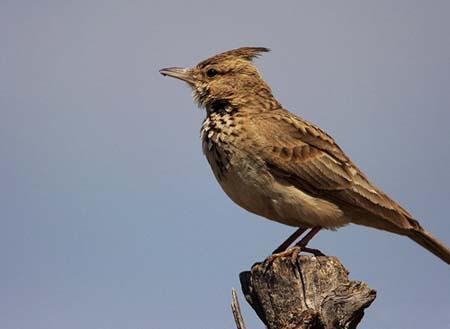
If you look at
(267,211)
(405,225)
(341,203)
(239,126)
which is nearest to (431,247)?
(405,225)

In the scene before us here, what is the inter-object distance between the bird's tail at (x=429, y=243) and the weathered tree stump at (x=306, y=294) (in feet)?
9.55

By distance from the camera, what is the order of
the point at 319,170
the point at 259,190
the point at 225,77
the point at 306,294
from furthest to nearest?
the point at 225,77 < the point at 319,170 < the point at 259,190 < the point at 306,294

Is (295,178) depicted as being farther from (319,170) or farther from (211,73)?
(211,73)

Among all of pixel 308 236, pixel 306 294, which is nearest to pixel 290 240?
pixel 308 236

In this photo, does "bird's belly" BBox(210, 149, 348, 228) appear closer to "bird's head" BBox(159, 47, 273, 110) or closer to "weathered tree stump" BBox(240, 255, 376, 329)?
"weathered tree stump" BBox(240, 255, 376, 329)

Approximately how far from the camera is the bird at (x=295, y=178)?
37.1 feet

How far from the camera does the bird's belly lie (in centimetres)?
1123

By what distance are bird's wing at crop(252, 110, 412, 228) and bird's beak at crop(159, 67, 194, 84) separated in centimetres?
201

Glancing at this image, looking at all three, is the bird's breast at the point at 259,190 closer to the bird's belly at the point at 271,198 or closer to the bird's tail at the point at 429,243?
the bird's belly at the point at 271,198

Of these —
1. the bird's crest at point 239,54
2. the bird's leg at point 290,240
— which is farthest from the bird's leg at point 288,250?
the bird's crest at point 239,54

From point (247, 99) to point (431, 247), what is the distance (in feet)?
11.5

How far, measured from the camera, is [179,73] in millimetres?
13938

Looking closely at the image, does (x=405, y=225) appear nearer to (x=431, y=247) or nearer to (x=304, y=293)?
(x=431, y=247)

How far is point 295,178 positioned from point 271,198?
0.49 metres
